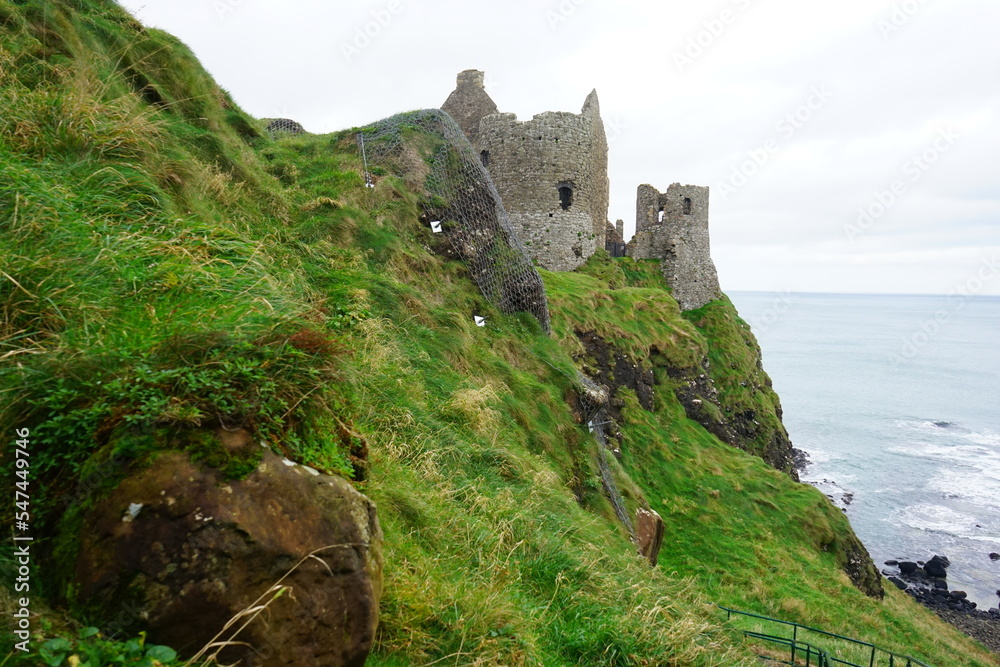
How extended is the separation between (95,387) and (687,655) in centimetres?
518

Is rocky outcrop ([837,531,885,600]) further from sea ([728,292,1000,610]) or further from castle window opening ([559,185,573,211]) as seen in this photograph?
castle window opening ([559,185,573,211])

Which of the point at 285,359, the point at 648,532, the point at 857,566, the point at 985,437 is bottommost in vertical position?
the point at 857,566

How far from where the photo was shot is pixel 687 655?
522 centimetres

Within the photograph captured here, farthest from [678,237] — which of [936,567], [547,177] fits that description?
[936,567]

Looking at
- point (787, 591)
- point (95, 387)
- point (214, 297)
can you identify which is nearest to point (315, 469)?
point (95, 387)

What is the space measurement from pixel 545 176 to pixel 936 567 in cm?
2709

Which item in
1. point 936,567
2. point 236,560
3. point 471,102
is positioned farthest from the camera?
point 471,102

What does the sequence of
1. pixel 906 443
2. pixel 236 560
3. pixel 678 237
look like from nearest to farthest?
pixel 236 560 < pixel 678 237 < pixel 906 443

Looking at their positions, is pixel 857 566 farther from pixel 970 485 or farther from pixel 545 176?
pixel 970 485

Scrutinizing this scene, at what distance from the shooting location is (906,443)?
5103cm

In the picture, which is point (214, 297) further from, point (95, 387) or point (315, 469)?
point (315, 469)

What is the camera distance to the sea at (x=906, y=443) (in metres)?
32.2

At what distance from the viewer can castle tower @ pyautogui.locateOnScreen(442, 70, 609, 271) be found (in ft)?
78.5

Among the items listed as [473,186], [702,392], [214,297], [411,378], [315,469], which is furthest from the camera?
[702,392]
